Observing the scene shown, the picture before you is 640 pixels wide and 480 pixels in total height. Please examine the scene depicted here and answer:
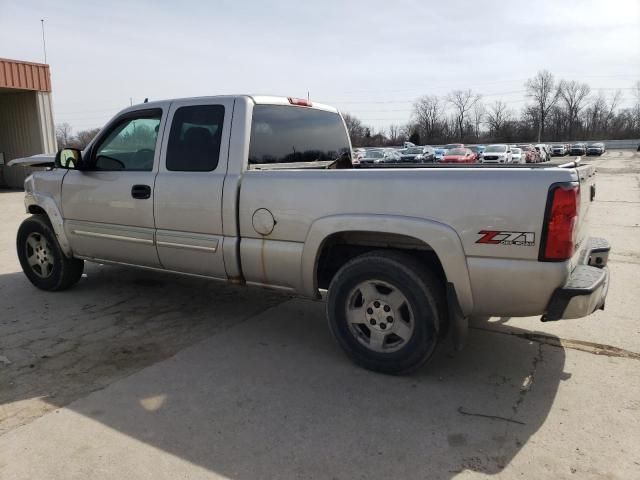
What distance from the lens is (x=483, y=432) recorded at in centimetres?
295

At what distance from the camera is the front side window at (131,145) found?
4.70 m

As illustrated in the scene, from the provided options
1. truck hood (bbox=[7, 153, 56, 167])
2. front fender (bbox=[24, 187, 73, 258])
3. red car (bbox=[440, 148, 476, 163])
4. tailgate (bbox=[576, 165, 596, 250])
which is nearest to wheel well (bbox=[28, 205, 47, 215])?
front fender (bbox=[24, 187, 73, 258])

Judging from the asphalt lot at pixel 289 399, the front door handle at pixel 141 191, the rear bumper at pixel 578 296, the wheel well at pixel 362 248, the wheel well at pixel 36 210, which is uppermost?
the front door handle at pixel 141 191

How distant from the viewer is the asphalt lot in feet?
8.79

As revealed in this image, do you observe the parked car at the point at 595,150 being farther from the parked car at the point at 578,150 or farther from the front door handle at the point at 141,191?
the front door handle at the point at 141,191

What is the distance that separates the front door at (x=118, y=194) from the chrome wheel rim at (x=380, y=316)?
2.06m

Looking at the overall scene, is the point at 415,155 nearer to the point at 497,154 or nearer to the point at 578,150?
the point at 497,154

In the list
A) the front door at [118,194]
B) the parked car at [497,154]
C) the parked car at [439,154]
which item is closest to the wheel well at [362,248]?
the front door at [118,194]

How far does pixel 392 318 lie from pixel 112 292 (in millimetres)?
3631

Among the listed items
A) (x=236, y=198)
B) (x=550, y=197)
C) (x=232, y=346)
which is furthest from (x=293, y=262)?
(x=550, y=197)

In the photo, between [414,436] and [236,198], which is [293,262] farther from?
A: [414,436]

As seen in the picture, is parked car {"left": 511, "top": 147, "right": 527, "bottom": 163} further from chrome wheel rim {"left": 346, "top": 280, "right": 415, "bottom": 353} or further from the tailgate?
chrome wheel rim {"left": 346, "top": 280, "right": 415, "bottom": 353}

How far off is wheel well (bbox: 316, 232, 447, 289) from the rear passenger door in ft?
2.89

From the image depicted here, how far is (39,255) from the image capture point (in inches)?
228
